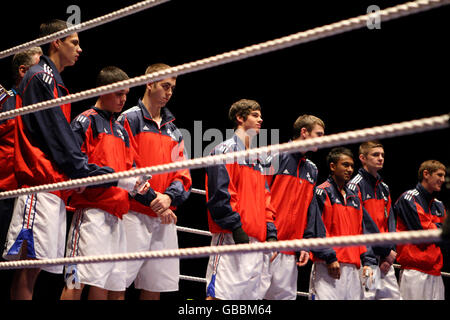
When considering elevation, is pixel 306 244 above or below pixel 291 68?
below

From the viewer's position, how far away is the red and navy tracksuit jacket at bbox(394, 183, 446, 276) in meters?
3.39

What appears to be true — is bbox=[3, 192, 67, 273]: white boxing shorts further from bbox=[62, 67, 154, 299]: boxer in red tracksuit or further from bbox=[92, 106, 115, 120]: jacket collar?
bbox=[92, 106, 115, 120]: jacket collar

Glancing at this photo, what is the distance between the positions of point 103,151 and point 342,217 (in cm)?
153

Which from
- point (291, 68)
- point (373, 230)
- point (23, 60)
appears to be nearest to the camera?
point (23, 60)

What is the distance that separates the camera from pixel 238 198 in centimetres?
244

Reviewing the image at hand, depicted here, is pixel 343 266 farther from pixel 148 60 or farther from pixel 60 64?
pixel 148 60

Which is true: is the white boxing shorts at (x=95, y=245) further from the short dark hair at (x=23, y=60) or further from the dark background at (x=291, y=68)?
the dark background at (x=291, y=68)

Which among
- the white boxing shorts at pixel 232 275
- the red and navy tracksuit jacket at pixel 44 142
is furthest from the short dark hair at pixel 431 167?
the red and navy tracksuit jacket at pixel 44 142

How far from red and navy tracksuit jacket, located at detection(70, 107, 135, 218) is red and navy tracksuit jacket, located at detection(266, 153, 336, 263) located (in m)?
0.92

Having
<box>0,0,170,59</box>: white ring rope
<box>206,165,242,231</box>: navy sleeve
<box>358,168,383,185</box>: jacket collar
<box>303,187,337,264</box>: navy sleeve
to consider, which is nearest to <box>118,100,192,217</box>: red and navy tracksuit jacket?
<box>206,165,242,231</box>: navy sleeve

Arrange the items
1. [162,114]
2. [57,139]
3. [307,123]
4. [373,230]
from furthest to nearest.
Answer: [373,230] → [307,123] → [162,114] → [57,139]

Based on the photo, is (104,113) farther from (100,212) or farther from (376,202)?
(376,202)

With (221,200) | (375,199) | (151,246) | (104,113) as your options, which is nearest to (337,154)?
(375,199)
